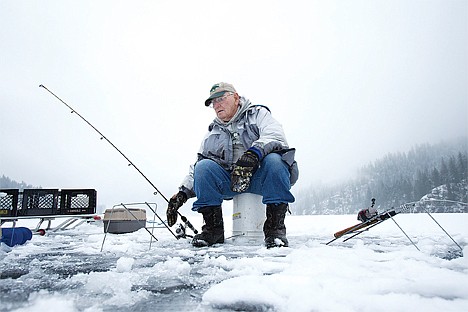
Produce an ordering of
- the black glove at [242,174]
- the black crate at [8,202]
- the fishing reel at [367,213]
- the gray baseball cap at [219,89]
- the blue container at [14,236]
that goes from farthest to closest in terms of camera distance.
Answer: the black crate at [8,202], the gray baseball cap at [219,89], the fishing reel at [367,213], the blue container at [14,236], the black glove at [242,174]

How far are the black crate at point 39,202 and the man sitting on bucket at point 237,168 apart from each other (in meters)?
2.77

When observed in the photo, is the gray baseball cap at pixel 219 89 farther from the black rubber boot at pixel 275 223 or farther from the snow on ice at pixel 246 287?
the snow on ice at pixel 246 287

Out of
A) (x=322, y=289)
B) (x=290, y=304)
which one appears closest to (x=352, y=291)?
(x=322, y=289)

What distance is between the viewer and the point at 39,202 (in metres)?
4.75

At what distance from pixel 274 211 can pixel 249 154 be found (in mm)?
606

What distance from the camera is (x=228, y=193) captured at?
3.30 metres

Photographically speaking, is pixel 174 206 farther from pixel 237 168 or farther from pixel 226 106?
pixel 226 106

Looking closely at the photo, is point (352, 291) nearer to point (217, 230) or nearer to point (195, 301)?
point (195, 301)

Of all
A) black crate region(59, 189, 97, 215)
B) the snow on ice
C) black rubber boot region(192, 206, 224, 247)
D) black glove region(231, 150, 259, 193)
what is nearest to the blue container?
the snow on ice

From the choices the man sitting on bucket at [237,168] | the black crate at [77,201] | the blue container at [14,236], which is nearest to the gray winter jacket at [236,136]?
the man sitting on bucket at [237,168]

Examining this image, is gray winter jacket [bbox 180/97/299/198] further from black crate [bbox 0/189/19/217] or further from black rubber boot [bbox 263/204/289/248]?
black crate [bbox 0/189/19/217]

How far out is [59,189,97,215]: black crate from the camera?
4.99 metres

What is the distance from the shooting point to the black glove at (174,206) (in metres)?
3.23

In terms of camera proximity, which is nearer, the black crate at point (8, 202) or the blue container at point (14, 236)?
the blue container at point (14, 236)
